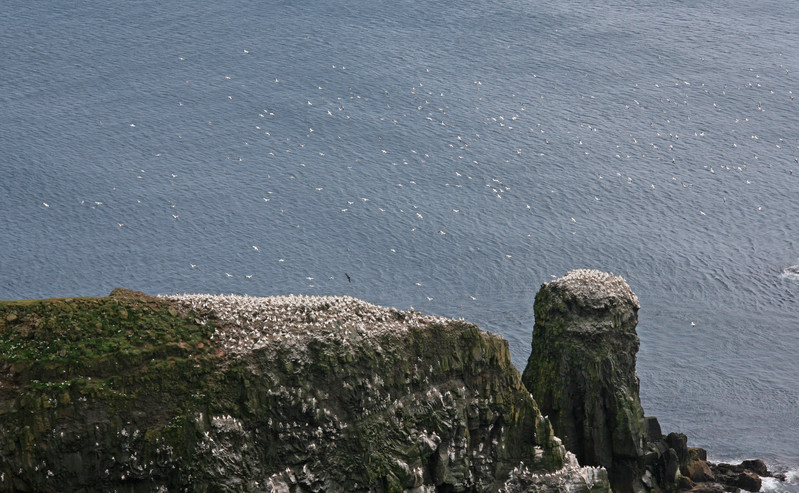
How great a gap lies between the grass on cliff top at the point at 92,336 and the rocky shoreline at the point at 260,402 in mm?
59

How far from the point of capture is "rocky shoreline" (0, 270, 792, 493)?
121 ft

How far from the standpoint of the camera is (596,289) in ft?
175

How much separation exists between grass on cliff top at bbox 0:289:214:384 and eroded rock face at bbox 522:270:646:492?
70.3ft

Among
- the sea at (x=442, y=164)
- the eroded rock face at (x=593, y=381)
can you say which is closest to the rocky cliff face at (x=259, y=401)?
the eroded rock face at (x=593, y=381)

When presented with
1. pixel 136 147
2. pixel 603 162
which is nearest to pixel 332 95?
pixel 136 147

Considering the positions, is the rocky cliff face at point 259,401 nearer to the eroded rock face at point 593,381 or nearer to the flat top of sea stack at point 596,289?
the eroded rock face at point 593,381

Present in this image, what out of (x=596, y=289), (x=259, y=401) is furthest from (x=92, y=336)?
(x=596, y=289)

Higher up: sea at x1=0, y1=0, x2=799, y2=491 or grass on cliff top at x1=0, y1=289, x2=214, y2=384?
grass on cliff top at x1=0, y1=289, x2=214, y2=384

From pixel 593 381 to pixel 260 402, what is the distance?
70.9 feet

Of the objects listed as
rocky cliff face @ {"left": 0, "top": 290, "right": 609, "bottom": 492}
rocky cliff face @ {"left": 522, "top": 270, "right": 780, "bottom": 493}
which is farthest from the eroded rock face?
rocky cliff face @ {"left": 0, "top": 290, "right": 609, "bottom": 492}

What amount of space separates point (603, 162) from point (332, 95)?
130ft

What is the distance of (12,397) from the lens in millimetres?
36469

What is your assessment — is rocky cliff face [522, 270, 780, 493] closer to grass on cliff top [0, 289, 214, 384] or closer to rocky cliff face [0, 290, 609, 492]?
rocky cliff face [0, 290, 609, 492]

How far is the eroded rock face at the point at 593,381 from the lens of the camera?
173 feet
